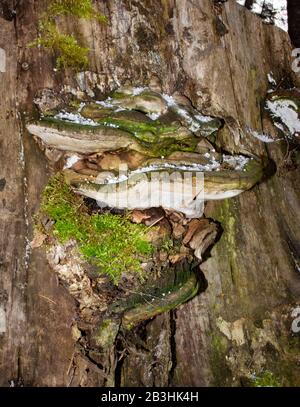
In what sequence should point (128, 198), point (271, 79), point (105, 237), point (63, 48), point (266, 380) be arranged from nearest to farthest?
point (128, 198), point (105, 237), point (63, 48), point (266, 380), point (271, 79)

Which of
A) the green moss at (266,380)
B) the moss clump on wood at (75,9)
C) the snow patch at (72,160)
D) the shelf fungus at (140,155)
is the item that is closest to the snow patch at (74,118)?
the shelf fungus at (140,155)

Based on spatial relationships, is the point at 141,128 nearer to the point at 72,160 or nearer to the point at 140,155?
the point at 140,155

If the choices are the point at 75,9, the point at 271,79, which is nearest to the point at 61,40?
the point at 75,9

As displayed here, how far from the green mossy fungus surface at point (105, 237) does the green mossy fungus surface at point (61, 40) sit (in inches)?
44.2

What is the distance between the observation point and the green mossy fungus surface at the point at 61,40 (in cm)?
307

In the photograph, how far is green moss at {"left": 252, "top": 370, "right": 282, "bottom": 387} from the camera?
320cm

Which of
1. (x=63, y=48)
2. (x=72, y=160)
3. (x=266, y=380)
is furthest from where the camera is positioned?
(x=266, y=380)

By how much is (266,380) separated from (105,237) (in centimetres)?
181

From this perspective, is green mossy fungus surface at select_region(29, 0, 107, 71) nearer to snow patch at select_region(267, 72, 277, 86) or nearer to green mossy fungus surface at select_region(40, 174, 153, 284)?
green mossy fungus surface at select_region(40, 174, 153, 284)

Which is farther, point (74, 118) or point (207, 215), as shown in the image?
point (207, 215)

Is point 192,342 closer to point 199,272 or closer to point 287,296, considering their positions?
point 199,272

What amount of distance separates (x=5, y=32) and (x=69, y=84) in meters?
0.70

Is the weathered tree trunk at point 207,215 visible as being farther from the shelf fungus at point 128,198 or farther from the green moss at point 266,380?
the shelf fungus at point 128,198

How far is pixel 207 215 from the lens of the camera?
3.30 m
